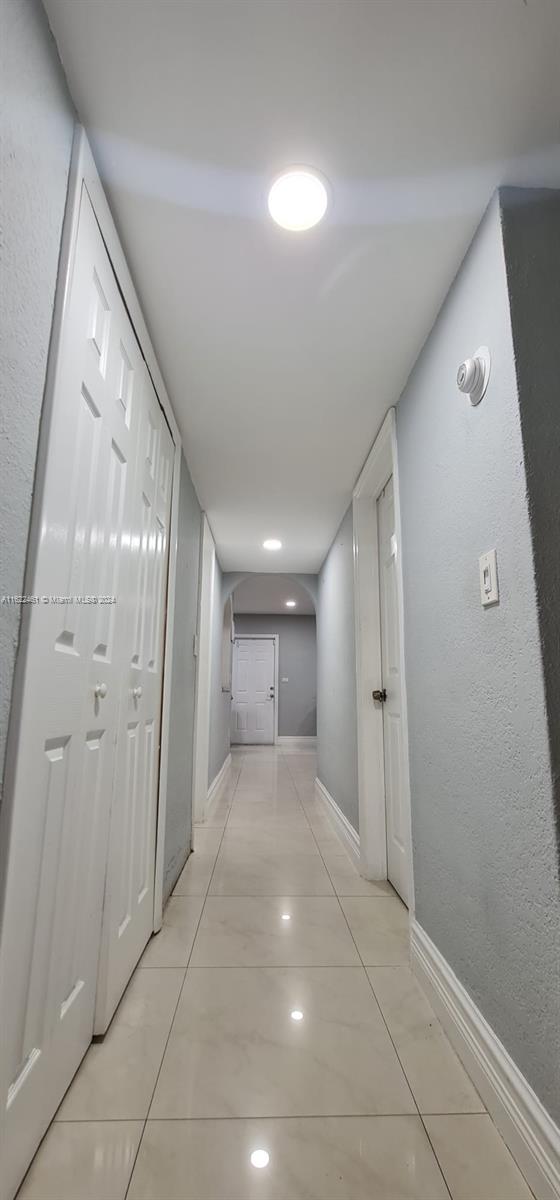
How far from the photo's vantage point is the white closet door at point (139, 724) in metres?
1.40

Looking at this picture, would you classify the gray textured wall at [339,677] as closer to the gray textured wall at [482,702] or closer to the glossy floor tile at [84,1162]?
the gray textured wall at [482,702]

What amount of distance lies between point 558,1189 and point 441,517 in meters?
1.41

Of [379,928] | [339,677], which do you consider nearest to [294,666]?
[339,677]

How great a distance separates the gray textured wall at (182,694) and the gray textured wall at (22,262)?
1.39 meters

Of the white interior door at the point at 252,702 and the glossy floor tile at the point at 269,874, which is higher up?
the white interior door at the point at 252,702

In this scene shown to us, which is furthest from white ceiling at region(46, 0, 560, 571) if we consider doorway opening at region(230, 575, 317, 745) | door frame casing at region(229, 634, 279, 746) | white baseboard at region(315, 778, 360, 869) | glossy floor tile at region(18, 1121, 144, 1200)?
door frame casing at region(229, 634, 279, 746)

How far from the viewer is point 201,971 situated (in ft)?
5.24

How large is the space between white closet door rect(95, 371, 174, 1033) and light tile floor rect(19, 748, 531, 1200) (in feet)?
0.47

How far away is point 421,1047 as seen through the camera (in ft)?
4.16

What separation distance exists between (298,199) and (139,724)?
1555 millimetres

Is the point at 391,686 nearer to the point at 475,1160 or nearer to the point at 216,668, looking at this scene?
the point at 475,1160

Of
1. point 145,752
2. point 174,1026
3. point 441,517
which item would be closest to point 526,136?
point 441,517

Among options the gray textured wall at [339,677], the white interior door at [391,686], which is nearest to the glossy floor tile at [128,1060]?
the white interior door at [391,686]

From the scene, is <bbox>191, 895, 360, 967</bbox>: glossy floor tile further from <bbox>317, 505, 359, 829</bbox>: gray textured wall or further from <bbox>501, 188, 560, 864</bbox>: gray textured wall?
<bbox>501, 188, 560, 864</bbox>: gray textured wall
